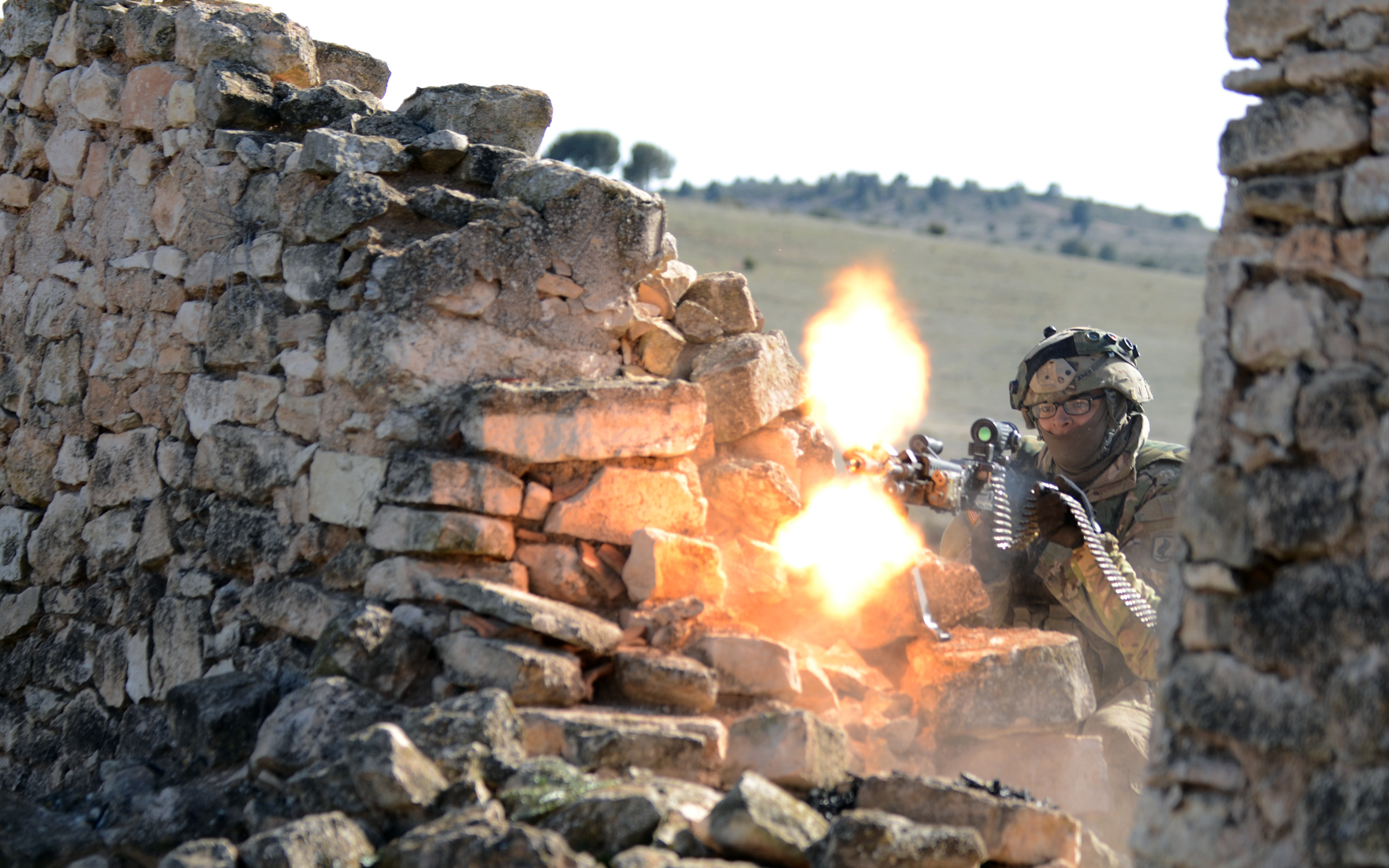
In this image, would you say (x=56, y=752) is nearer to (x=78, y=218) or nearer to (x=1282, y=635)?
(x=78, y=218)

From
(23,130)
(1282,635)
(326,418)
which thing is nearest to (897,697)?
(1282,635)

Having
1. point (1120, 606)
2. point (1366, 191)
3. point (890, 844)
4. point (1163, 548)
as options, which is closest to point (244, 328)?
point (890, 844)

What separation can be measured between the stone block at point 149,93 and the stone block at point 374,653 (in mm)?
2342

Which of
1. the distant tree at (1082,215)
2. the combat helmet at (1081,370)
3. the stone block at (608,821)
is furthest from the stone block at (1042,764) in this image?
the distant tree at (1082,215)

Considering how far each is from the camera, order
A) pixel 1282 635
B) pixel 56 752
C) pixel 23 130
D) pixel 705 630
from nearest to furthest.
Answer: pixel 1282 635 → pixel 705 630 → pixel 56 752 → pixel 23 130

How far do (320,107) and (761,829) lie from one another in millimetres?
3142

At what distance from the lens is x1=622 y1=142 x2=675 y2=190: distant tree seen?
5175 centimetres

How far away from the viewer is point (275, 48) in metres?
4.45

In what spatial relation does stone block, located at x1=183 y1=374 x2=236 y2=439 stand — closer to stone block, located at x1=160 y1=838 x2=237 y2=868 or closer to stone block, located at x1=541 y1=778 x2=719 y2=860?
stone block, located at x1=160 y1=838 x2=237 y2=868

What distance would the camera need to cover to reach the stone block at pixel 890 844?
2.29m

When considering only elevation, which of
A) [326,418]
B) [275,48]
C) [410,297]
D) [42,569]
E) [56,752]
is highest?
[275,48]

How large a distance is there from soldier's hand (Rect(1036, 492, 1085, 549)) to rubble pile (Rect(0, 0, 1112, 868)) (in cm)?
31

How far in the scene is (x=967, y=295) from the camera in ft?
121

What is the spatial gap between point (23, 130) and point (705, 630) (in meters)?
3.79
